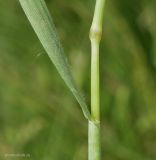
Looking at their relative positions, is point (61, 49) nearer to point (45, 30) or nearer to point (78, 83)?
point (45, 30)

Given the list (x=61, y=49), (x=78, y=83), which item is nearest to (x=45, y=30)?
(x=61, y=49)

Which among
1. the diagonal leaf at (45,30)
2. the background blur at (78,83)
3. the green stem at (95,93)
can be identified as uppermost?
the diagonal leaf at (45,30)

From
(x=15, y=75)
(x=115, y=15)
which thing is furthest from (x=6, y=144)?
(x=115, y=15)

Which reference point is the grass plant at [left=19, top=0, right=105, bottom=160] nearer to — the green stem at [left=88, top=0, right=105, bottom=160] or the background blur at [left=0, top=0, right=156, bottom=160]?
the green stem at [left=88, top=0, right=105, bottom=160]

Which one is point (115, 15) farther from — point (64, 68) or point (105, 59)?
point (64, 68)

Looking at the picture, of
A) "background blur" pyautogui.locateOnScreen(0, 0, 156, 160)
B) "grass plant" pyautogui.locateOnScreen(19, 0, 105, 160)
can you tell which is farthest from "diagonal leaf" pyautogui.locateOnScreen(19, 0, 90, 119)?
"background blur" pyautogui.locateOnScreen(0, 0, 156, 160)

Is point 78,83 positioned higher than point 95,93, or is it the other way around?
point 95,93

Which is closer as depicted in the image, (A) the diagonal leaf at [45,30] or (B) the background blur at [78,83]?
(A) the diagonal leaf at [45,30]

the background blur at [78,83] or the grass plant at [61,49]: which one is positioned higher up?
the grass plant at [61,49]

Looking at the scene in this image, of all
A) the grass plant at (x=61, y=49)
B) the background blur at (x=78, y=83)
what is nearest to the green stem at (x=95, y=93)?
the grass plant at (x=61, y=49)

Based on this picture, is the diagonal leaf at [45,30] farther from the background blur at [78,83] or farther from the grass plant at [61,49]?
the background blur at [78,83]
